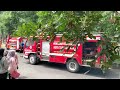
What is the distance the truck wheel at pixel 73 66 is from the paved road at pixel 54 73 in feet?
0.73

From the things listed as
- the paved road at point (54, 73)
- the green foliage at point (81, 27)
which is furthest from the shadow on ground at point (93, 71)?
the green foliage at point (81, 27)

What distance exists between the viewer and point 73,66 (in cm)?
1075

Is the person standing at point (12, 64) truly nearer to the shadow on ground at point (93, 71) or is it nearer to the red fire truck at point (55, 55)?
the red fire truck at point (55, 55)

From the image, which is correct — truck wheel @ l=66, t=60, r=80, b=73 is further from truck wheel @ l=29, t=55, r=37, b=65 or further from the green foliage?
the green foliage

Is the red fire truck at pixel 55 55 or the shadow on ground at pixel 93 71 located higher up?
the red fire truck at pixel 55 55

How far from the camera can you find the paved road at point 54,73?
9.50 m

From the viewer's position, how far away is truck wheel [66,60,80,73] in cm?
1058

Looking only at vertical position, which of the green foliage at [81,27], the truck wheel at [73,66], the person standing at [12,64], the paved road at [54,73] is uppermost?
the green foliage at [81,27]

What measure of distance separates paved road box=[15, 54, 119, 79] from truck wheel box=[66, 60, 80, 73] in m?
0.22

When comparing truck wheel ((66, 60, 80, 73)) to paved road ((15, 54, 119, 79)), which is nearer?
paved road ((15, 54, 119, 79))

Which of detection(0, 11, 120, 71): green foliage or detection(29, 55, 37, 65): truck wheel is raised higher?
detection(0, 11, 120, 71): green foliage

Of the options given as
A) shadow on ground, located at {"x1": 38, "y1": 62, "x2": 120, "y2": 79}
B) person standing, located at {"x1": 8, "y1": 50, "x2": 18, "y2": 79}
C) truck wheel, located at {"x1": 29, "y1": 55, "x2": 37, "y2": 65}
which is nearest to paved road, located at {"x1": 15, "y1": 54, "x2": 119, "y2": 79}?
shadow on ground, located at {"x1": 38, "y1": 62, "x2": 120, "y2": 79}
